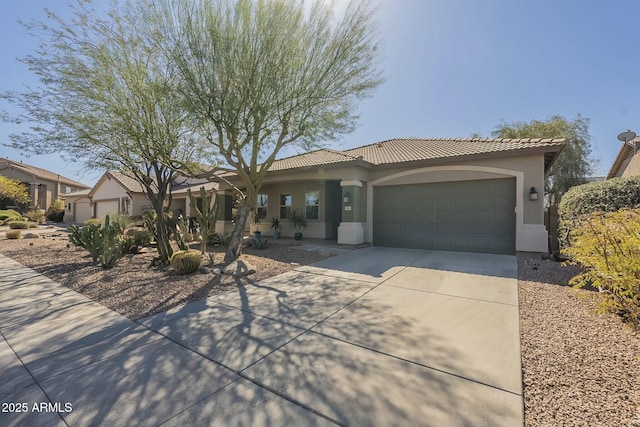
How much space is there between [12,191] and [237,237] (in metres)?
33.9

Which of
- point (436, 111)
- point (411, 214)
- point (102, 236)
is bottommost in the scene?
point (102, 236)

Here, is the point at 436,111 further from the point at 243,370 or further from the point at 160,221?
the point at 243,370

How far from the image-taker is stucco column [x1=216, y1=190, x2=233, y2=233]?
1623 cm

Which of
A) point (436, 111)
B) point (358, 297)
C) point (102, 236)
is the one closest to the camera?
point (358, 297)

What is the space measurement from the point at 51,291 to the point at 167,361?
4815 mm

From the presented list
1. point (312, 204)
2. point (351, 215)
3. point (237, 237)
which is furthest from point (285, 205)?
point (237, 237)

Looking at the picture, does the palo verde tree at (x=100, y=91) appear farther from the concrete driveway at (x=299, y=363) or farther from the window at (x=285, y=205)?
the window at (x=285, y=205)

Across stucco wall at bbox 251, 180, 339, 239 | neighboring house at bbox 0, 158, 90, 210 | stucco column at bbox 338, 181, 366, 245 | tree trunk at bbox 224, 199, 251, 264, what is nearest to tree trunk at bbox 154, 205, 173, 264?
tree trunk at bbox 224, 199, 251, 264

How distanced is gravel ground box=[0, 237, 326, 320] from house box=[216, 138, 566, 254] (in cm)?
359

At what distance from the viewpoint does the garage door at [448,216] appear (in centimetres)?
964

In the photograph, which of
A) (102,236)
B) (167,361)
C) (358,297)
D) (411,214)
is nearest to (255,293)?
(358,297)

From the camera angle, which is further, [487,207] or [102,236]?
[487,207]

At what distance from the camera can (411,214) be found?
1133 cm

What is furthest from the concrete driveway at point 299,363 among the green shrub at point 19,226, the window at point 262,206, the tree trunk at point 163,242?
the green shrub at point 19,226
